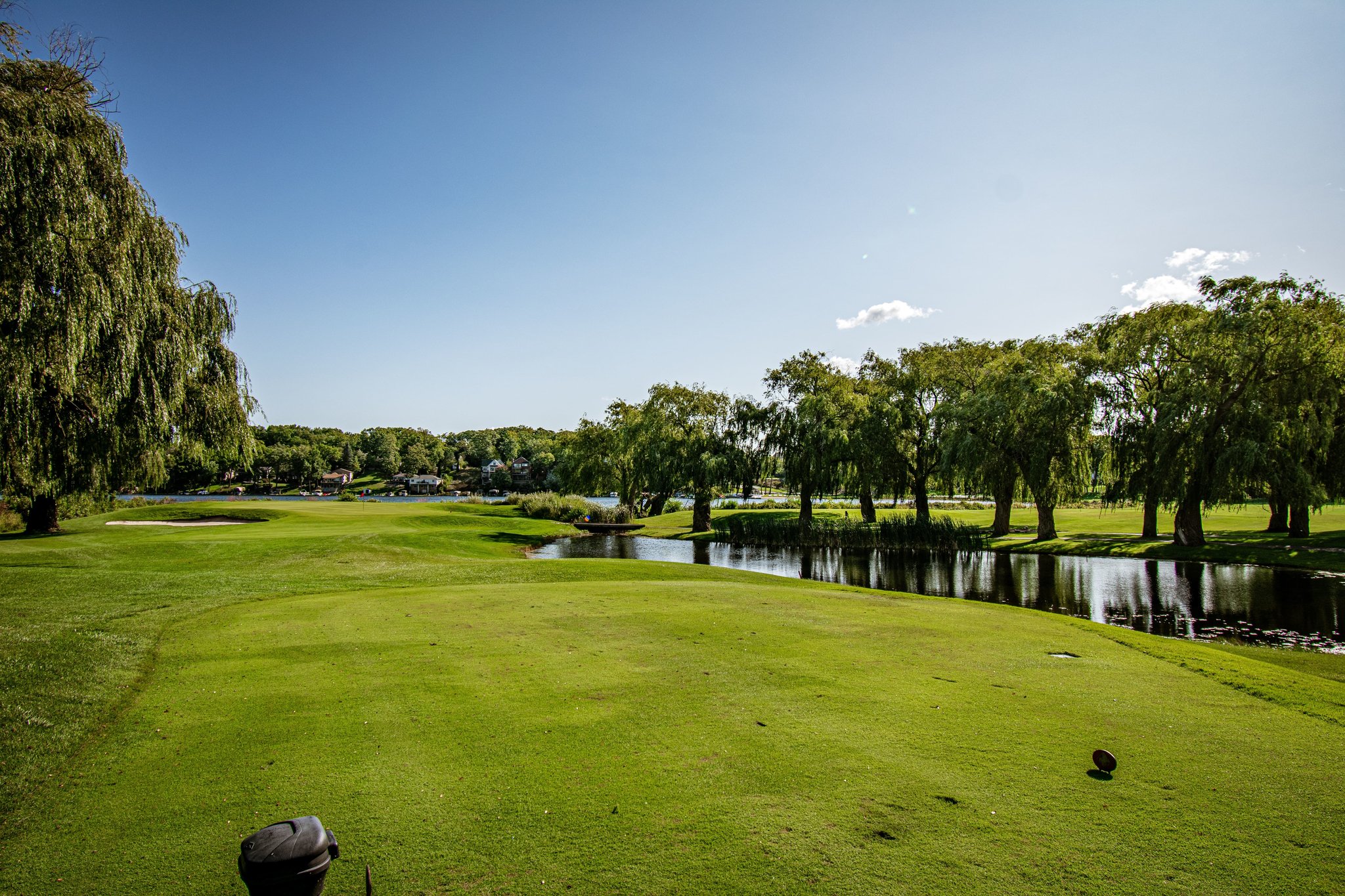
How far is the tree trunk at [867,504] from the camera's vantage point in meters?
37.9

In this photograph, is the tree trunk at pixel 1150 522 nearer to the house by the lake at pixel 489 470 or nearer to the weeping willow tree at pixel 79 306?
the weeping willow tree at pixel 79 306

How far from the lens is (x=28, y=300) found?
1014 cm

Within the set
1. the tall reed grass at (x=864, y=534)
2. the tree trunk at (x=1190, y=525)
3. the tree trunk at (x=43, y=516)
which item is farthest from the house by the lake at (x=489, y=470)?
the tree trunk at (x=1190, y=525)

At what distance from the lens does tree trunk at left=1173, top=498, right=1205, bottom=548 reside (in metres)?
27.3

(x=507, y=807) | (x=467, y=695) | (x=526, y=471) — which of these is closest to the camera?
(x=507, y=807)

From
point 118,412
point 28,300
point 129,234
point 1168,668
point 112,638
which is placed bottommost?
point 1168,668

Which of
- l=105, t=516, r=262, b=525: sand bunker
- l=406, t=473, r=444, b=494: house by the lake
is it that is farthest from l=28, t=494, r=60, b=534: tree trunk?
l=406, t=473, r=444, b=494: house by the lake

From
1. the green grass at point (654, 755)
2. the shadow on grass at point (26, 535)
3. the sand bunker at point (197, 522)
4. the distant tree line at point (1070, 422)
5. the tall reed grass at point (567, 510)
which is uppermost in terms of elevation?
the distant tree line at point (1070, 422)

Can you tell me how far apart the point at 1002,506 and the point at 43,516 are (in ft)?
142

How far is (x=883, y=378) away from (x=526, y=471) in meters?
116

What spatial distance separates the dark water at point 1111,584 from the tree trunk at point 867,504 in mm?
6023

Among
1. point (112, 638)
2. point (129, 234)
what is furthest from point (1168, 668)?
point (129, 234)

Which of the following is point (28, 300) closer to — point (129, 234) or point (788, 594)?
point (129, 234)

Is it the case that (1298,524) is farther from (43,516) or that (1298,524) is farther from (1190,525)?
(43,516)
